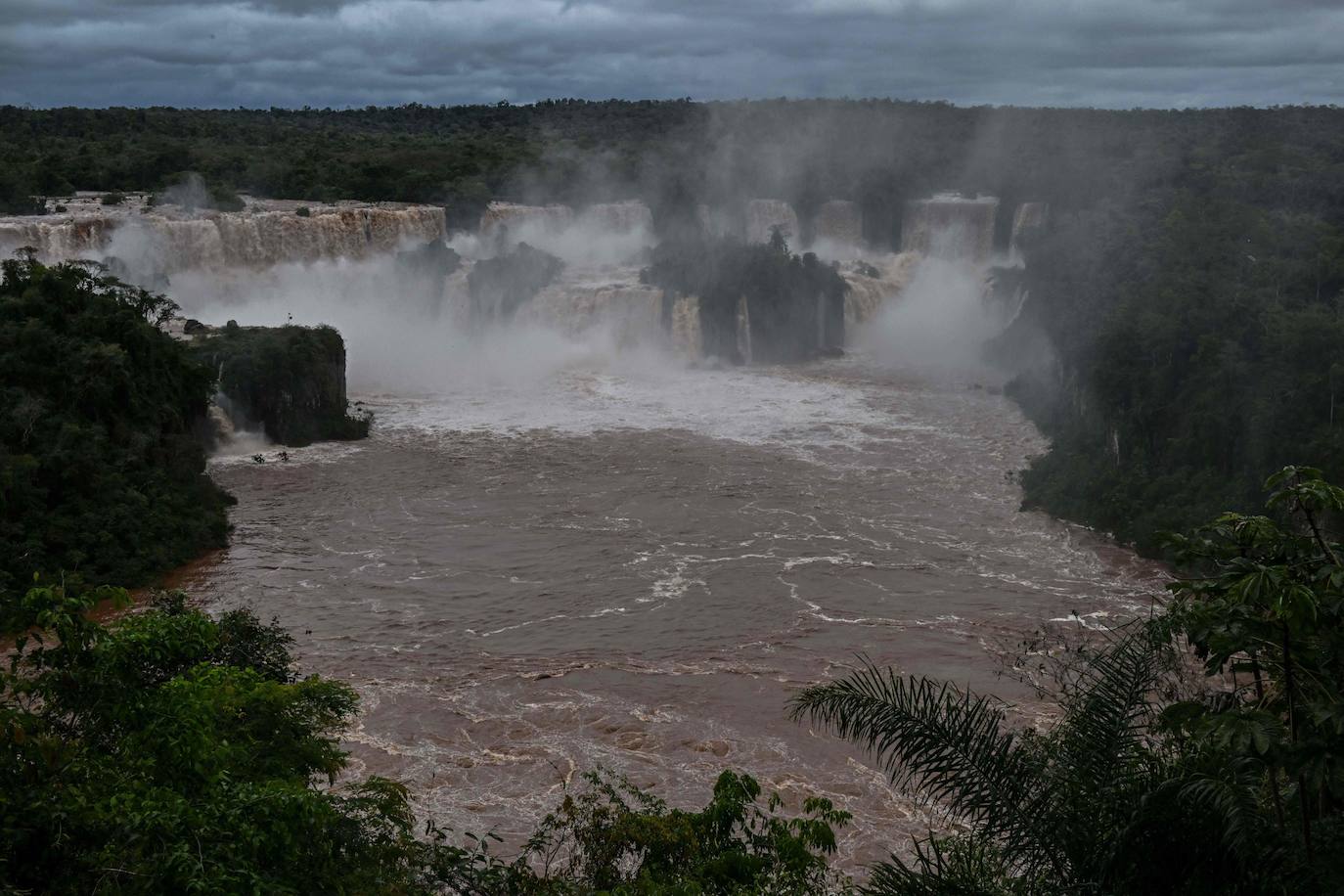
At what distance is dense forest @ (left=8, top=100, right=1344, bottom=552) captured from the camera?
27500 millimetres

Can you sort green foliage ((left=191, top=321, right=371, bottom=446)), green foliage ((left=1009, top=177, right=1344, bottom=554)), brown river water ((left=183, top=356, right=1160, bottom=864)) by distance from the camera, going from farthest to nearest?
green foliage ((left=191, top=321, right=371, bottom=446)) → green foliage ((left=1009, top=177, right=1344, bottom=554)) → brown river water ((left=183, top=356, right=1160, bottom=864))

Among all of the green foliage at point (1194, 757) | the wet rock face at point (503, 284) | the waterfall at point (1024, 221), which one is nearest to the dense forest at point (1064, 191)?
the waterfall at point (1024, 221)

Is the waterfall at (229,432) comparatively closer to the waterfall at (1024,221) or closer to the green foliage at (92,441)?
the green foliage at (92,441)

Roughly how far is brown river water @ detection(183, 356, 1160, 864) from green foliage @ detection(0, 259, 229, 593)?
146 centimetres

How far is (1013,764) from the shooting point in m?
7.69

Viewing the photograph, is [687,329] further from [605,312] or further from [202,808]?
[202,808]

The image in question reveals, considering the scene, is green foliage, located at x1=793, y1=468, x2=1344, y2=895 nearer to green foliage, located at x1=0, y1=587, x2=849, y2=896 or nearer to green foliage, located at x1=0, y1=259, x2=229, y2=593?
green foliage, located at x1=0, y1=587, x2=849, y2=896

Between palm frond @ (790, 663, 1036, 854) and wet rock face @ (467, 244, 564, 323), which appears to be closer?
palm frond @ (790, 663, 1036, 854)

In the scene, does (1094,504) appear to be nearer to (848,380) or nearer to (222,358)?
(848,380)

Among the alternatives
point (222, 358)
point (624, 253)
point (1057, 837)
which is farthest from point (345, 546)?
point (624, 253)

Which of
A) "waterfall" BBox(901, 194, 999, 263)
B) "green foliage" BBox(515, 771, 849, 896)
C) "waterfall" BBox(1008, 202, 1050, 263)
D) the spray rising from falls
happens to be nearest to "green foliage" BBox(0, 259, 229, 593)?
the spray rising from falls

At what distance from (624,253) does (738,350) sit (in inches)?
431

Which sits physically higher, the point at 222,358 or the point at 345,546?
the point at 222,358

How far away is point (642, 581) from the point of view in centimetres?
2386
